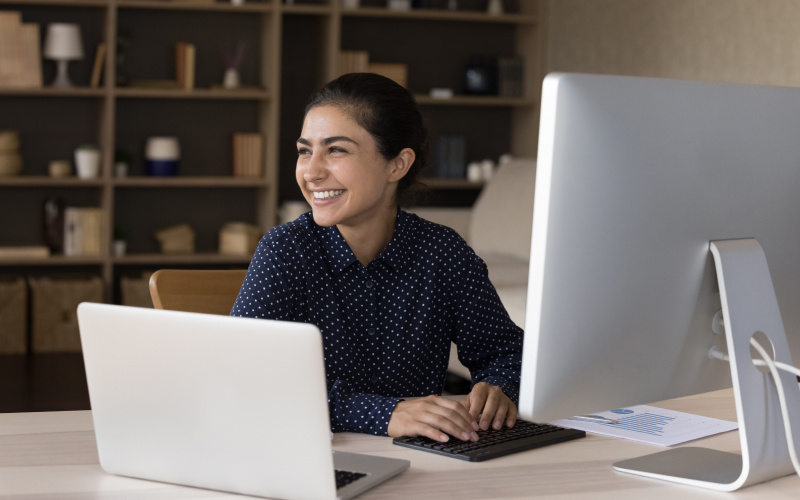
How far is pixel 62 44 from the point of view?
4.98m

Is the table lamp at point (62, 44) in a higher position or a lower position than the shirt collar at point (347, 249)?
higher

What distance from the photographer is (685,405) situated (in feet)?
5.49

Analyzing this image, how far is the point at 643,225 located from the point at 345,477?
0.43m

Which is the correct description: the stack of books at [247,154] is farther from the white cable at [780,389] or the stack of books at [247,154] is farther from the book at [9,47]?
the white cable at [780,389]

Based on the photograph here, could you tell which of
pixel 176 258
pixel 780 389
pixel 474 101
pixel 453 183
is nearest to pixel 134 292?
pixel 176 258

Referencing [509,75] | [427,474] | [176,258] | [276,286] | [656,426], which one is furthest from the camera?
[509,75]

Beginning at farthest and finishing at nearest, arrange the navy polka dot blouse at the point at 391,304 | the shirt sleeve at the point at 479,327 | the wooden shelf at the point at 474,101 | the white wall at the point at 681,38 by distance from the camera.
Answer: the wooden shelf at the point at 474,101 → the white wall at the point at 681,38 → the shirt sleeve at the point at 479,327 → the navy polka dot blouse at the point at 391,304

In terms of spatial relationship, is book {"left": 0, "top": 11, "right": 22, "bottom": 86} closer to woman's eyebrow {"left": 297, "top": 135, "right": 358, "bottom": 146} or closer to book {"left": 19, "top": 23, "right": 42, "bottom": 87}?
book {"left": 19, "top": 23, "right": 42, "bottom": 87}

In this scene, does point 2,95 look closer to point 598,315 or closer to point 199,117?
point 199,117

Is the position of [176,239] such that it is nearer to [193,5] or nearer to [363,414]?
[193,5]

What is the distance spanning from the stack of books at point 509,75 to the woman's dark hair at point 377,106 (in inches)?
157

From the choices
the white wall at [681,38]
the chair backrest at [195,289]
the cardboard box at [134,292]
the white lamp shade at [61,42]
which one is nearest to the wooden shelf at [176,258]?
the cardboard box at [134,292]

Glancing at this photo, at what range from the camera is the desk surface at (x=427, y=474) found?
115 centimetres

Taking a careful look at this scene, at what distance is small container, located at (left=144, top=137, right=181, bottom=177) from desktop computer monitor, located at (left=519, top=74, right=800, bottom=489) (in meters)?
4.28
